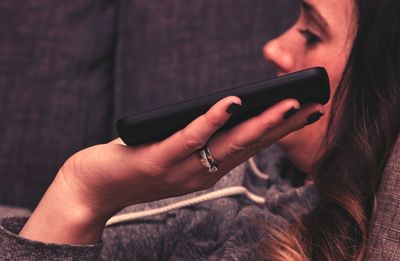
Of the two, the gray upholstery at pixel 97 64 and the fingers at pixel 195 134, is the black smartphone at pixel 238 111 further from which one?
the gray upholstery at pixel 97 64

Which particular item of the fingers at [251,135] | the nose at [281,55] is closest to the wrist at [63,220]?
the fingers at [251,135]

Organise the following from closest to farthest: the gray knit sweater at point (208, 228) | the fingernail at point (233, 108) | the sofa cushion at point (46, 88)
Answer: the fingernail at point (233, 108) < the gray knit sweater at point (208, 228) < the sofa cushion at point (46, 88)

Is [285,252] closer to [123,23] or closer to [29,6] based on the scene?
[123,23]

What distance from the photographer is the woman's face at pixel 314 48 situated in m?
0.96

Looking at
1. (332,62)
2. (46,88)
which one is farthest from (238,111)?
(46,88)

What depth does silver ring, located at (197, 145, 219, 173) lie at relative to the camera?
25.0 inches

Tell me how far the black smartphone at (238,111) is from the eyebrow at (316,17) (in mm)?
379

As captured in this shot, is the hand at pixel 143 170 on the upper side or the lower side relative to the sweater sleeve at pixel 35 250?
upper

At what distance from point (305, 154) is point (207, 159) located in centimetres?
43

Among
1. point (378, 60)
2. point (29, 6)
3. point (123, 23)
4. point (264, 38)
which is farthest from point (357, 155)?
point (29, 6)

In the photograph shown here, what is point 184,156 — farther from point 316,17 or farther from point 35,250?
point 316,17

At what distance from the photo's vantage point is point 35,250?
782mm

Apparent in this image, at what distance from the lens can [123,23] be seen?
135 cm

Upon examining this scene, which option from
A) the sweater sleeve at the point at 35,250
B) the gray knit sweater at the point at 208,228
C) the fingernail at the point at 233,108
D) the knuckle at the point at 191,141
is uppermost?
the fingernail at the point at 233,108
